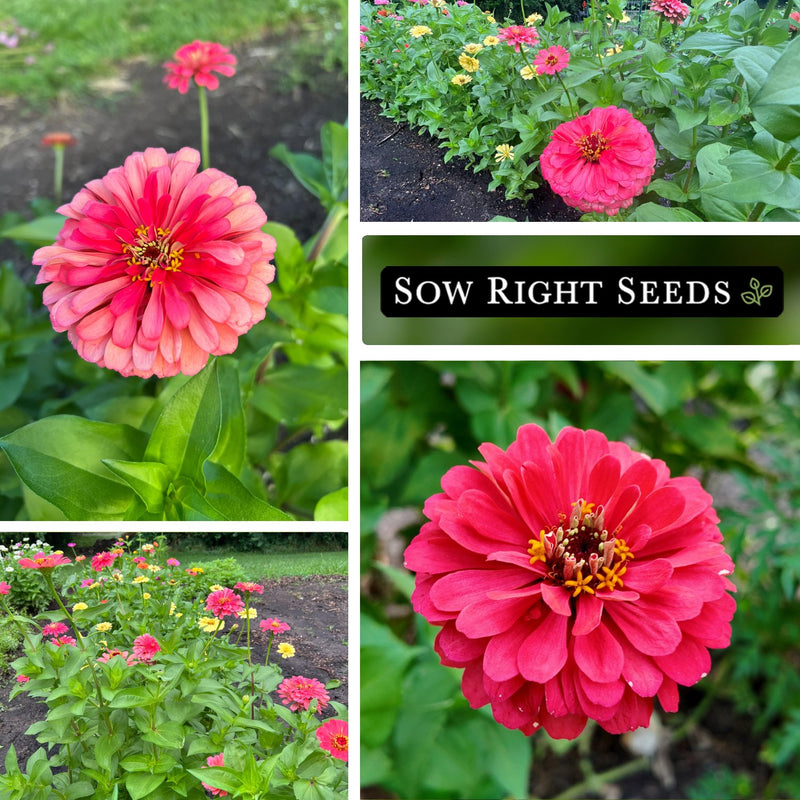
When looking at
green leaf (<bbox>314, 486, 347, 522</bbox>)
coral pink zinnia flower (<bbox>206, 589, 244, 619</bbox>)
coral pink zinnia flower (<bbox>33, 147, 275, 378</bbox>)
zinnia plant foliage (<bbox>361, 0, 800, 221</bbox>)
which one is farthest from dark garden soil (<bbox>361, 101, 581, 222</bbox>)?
coral pink zinnia flower (<bbox>206, 589, 244, 619</bbox>)

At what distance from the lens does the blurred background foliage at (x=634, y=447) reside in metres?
0.69

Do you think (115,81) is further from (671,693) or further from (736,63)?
(671,693)

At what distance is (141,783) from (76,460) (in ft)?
0.87

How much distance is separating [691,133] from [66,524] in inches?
23.6

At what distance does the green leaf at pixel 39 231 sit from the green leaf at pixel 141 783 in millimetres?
476

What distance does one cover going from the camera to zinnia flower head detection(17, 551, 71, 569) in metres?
0.63

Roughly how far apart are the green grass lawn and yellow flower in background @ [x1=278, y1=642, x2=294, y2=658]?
0.57 metres

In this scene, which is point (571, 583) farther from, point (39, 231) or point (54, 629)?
point (39, 231)

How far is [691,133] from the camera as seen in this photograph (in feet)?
1.97

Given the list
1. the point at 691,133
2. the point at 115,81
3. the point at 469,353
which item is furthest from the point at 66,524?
the point at 691,133

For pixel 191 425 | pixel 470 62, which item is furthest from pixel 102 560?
pixel 470 62

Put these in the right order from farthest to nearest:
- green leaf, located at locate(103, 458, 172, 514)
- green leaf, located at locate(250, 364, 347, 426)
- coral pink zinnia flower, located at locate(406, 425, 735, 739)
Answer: green leaf, located at locate(250, 364, 347, 426), green leaf, located at locate(103, 458, 172, 514), coral pink zinnia flower, located at locate(406, 425, 735, 739)

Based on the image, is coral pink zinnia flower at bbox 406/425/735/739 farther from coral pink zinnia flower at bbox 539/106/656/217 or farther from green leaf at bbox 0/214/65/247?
green leaf at bbox 0/214/65/247

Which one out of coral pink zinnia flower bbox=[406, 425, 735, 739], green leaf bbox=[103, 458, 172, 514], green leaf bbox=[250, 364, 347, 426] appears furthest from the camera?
green leaf bbox=[250, 364, 347, 426]
